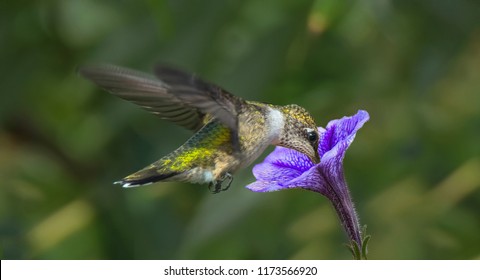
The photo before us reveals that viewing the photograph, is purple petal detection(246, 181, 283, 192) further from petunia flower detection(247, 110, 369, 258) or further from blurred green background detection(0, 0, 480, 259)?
blurred green background detection(0, 0, 480, 259)

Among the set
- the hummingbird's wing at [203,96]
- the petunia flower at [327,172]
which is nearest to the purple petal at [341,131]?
the petunia flower at [327,172]

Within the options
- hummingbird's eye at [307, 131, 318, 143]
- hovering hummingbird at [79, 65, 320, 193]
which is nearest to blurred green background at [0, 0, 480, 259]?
hovering hummingbird at [79, 65, 320, 193]

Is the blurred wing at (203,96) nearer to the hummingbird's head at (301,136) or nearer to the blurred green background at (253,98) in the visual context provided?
the hummingbird's head at (301,136)

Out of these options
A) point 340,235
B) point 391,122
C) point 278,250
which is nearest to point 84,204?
point 278,250

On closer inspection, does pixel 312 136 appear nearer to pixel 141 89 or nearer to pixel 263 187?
pixel 263 187

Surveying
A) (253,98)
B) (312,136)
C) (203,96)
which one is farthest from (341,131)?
(253,98)

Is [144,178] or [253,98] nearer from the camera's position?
[144,178]

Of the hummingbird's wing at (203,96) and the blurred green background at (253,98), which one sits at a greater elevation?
the blurred green background at (253,98)
